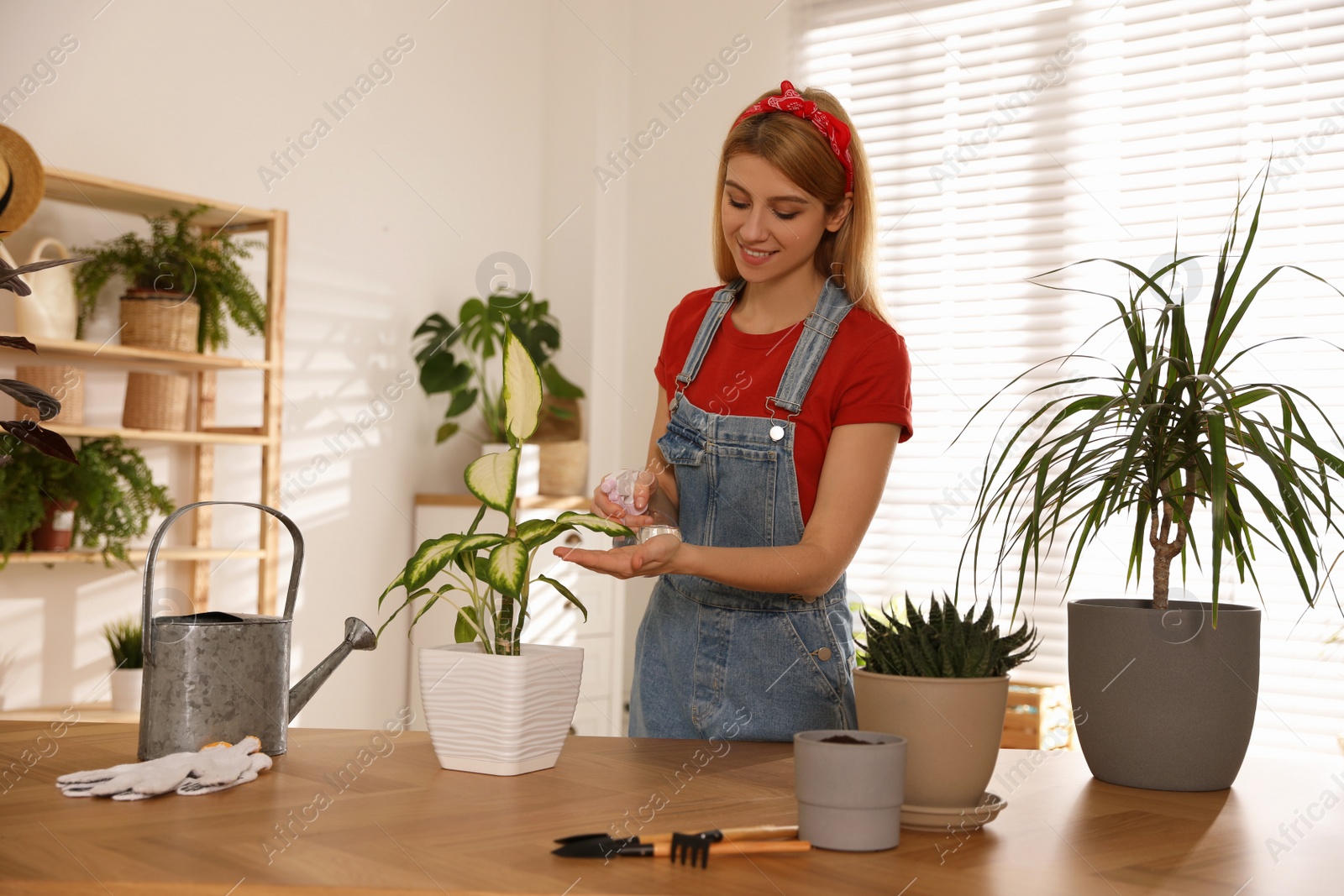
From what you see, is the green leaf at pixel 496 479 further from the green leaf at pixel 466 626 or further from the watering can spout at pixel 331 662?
the watering can spout at pixel 331 662

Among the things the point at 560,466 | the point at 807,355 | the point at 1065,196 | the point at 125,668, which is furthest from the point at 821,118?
the point at 560,466

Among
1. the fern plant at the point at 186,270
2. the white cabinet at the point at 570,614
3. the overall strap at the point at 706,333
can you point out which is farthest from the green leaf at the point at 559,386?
the overall strap at the point at 706,333

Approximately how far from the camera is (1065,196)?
392cm

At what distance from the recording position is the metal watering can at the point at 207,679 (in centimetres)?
124

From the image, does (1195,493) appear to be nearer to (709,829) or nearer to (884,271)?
(709,829)

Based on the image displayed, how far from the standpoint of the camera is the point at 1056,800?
119 centimetres

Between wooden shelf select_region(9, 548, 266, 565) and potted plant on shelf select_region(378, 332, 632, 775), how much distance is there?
2.19m

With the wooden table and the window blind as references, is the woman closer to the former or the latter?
the wooden table

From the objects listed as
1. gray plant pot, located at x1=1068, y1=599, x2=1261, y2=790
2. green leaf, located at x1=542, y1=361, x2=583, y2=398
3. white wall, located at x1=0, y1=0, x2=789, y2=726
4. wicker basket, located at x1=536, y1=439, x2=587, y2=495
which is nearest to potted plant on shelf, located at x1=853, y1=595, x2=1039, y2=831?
gray plant pot, located at x1=1068, y1=599, x2=1261, y2=790

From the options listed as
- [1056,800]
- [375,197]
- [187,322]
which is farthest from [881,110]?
[1056,800]

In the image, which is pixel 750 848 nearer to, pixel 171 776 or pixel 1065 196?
pixel 171 776

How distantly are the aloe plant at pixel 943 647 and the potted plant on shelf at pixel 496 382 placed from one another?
3.01 meters

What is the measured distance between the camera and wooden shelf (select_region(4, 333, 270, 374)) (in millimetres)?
3041

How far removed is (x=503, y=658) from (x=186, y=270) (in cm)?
253
